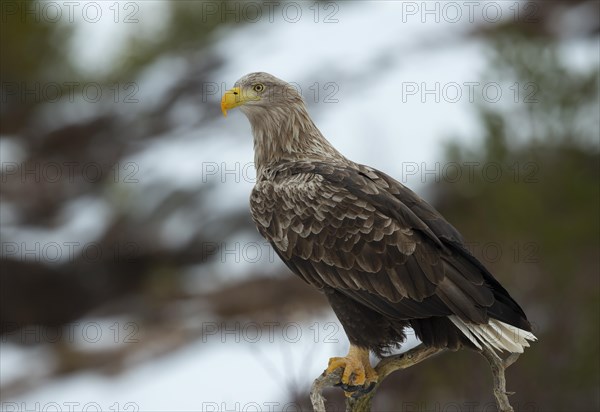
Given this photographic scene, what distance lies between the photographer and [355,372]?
589 cm

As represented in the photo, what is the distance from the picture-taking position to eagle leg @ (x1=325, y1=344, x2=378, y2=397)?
5.89 meters

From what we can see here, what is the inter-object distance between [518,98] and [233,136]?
4018 millimetres

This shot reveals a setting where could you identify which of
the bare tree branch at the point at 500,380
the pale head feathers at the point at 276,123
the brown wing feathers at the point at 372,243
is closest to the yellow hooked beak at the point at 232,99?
the pale head feathers at the point at 276,123

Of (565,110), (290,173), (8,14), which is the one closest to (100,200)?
(8,14)

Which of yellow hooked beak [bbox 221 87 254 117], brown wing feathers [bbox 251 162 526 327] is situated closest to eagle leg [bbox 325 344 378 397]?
brown wing feathers [bbox 251 162 526 327]

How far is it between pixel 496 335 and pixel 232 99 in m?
2.13

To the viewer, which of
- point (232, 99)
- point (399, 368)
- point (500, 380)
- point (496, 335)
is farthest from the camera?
point (232, 99)

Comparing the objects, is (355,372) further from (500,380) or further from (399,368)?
(500,380)

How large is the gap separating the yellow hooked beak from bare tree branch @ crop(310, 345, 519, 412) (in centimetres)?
170

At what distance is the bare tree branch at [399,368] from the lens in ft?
17.3

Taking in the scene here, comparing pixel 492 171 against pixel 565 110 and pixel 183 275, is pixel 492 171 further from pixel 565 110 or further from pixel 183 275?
pixel 183 275

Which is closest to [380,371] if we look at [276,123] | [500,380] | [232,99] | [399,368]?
[399,368]

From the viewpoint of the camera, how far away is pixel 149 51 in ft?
41.7

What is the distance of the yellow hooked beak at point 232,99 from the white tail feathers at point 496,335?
192cm
